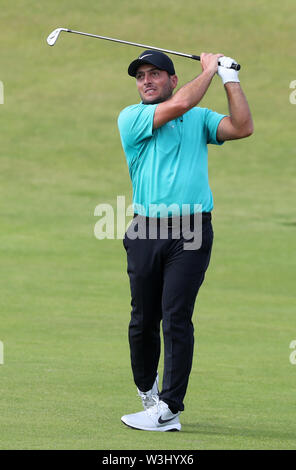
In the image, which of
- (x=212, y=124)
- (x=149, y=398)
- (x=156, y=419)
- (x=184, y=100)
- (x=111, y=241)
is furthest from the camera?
(x=111, y=241)

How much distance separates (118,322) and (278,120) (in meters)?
21.5

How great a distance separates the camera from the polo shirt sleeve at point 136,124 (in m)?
6.17

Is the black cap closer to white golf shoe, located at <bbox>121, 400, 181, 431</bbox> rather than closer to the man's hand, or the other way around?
the man's hand

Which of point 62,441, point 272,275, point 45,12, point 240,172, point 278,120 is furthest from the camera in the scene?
point 45,12

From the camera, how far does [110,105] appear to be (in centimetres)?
3269

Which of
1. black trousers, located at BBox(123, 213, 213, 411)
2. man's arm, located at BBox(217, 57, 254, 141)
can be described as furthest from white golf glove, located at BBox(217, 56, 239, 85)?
black trousers, located at BBox(123, 213, 213, 411)

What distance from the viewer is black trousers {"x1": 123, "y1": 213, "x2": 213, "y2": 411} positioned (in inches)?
243

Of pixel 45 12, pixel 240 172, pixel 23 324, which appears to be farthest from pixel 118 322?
pixel 45 12

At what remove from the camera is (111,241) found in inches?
736

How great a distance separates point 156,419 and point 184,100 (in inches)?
70.2

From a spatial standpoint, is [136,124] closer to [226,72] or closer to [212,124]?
[212,124]

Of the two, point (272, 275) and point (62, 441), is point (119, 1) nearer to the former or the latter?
point (272, 275)

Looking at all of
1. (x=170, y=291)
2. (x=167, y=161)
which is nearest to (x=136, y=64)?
(x=167, y=161)
